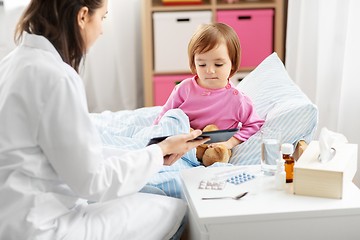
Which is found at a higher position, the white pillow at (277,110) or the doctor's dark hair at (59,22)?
the doctor's dark hair at (59,22)

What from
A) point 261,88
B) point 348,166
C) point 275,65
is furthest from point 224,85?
point 348,166

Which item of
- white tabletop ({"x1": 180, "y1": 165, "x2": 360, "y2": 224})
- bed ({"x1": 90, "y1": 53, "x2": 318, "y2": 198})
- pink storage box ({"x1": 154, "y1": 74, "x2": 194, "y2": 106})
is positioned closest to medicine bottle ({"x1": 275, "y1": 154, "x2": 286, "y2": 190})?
white tabletop ({"x1": 180, "y1": 165, "x2": 360, "y2": 224})

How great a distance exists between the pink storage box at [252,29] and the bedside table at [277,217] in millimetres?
2018

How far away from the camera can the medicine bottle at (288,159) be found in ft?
4.10

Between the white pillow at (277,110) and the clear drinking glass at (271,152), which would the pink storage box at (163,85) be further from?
the clear drinking glass at (271,152)

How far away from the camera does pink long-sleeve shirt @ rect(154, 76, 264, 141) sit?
1782mm

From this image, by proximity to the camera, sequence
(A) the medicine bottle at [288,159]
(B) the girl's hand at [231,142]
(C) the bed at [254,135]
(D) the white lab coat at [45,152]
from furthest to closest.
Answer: (B) the girl's hand at [231,142]
(C) the bed at [254,135]
(A) the medicine bottle at [288,159]
(D) the white lab coat at [45,152]

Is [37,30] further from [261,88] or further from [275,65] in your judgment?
[275,65]

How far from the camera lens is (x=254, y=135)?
5.68 ft

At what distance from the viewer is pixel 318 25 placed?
255 centimetres

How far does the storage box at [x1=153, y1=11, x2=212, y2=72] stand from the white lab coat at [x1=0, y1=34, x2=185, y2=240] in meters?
1.99

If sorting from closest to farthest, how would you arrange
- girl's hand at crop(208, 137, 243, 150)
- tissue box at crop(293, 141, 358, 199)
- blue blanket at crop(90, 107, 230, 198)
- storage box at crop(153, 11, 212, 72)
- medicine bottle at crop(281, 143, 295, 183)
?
tissue box at crop(293, 141, 358, 199) → medicine bottle at crop(281, 143, 295, 183) → blue blanket at crop(90, 107, 230, 198) → girl's hand at crop(208, 137, 243, 150) → storage box at crop(153, 11, 212, 72)

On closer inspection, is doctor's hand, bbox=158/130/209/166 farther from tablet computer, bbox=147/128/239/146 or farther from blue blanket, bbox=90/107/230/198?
blue blanket, bbox=90/107/230/198

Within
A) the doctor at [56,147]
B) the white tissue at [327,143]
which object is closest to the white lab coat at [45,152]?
the doctor at [56,147]
